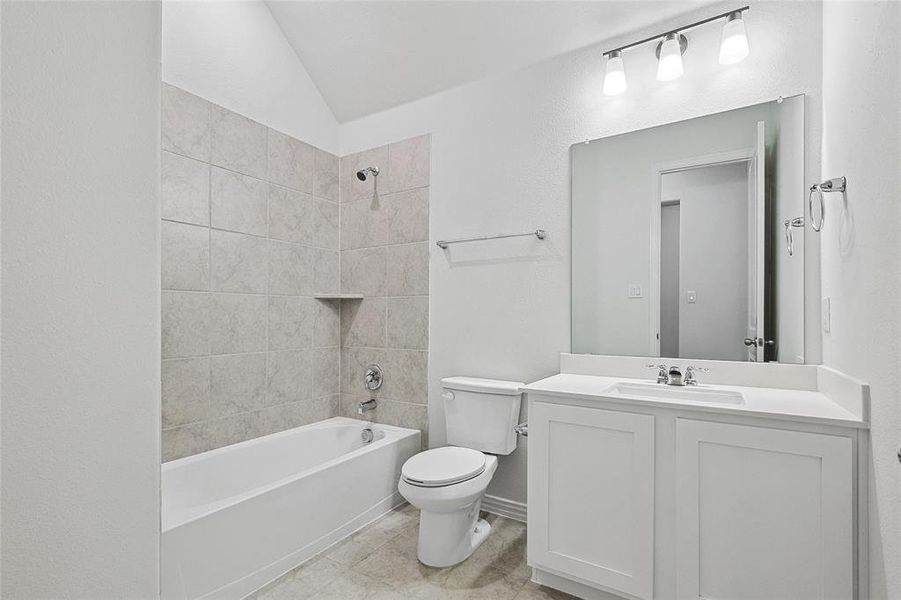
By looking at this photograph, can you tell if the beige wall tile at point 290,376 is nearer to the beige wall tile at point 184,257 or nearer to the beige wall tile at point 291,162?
the beige wall tile at point 184,257

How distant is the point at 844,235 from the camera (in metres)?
1.45

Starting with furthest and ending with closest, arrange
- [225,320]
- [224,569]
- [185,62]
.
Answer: [225,320] < [185,62] < [224,569]

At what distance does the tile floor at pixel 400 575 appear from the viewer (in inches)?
71.6

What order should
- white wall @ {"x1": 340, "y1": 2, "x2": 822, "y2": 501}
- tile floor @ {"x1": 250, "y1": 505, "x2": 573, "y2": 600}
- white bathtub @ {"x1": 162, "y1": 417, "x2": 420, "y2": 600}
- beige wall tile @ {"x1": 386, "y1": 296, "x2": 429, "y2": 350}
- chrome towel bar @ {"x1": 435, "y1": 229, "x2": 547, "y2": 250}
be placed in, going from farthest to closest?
1. beige wall tile @ {"x1": 386, "y1": 296, "x2": 429, "y2": 350}
2. chrome towel bar @ {"x1": 435, "y1": 229, "x2": 547, "y2": 250}
3. white wall @ {"x1": 340, "y1": 2, "x2": 822, "y2": 501}
4. tile floor @ {"x1": 250, "y1": 505, "x2": 573, "y2": 600}
5. white bathtub @ {"x1": 162, "y1": 417, "x2": 420, "y2": 600}

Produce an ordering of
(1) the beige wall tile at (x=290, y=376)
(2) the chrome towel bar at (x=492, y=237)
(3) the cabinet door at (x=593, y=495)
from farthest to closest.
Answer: (1) the beige wall tile at (x=290, y=376)
(2) the chrome towel bar at (x=492, y=237)
(3) the cabinet door at (x=593, y=495)

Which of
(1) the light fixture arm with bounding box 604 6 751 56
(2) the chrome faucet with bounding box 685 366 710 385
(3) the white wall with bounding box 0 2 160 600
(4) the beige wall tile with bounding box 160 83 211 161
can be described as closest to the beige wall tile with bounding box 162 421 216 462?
(4) the beige wall tile with bounding box 160 83 211 161

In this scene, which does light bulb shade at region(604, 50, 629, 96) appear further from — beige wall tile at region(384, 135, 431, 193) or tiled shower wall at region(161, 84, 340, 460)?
tiled shower wall at region(161, 84, 340, 460)

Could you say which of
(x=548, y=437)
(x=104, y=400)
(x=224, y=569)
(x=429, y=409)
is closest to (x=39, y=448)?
(x=104, y=400)

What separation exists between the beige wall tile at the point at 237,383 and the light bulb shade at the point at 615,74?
90.4 inches

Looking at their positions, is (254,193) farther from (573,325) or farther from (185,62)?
(573,325)

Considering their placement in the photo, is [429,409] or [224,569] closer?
[224,569]

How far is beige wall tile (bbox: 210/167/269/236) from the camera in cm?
240

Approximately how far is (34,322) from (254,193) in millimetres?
2111

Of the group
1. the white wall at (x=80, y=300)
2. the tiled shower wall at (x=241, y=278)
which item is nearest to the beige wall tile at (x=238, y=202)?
the tiled shower wall at (x=241, y=278)
